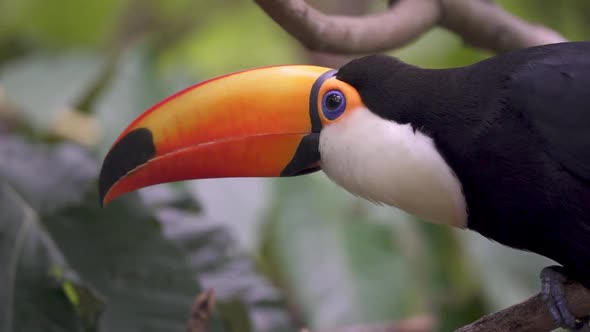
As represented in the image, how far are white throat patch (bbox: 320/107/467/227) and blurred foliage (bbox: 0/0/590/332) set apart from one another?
65 centimetres

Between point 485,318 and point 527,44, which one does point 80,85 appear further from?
point 485,318

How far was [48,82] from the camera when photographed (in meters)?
2.58

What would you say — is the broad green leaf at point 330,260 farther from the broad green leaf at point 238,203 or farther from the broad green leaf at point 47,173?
the broad green leaf at point 47,173

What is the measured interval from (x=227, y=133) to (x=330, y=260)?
3.36 ft

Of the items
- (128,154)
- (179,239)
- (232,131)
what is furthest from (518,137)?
(179,239)

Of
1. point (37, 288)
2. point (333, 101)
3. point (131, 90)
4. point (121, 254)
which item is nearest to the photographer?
point (333, 101)

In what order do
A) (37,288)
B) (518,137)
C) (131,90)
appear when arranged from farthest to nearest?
(131,90) < (37,288) < (518,137)

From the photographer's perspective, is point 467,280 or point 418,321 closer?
point 418,321

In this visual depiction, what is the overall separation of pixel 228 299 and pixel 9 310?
525 mm

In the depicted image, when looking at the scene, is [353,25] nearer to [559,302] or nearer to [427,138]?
[427,138]

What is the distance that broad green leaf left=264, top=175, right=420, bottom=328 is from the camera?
2.41 meters

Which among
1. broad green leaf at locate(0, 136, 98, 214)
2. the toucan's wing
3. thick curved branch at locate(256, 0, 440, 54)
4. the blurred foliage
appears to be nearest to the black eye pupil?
thick curved branch at locate(256, 0, 440, 54)

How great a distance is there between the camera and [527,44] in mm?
1833

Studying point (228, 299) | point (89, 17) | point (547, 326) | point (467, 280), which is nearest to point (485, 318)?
point (547, 326)
